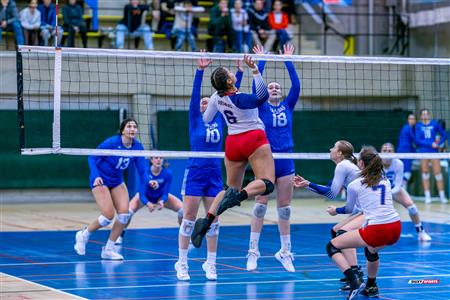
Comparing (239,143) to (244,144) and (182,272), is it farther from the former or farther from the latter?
(182,272)

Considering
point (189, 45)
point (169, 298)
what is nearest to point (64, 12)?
point (189, 45)

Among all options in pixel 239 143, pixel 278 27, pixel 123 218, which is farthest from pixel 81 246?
pixel 278 27

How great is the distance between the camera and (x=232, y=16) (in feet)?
83.5

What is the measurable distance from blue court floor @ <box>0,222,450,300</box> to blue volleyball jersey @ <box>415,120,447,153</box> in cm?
580

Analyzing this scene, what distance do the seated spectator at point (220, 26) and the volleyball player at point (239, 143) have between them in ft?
45.1

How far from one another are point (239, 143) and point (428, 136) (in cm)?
1344

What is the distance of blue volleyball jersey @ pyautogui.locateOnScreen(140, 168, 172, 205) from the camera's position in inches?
621

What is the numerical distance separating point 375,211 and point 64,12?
14923mm

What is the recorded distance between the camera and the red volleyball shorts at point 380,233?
10898 mm

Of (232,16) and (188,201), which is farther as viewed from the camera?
(232,16)

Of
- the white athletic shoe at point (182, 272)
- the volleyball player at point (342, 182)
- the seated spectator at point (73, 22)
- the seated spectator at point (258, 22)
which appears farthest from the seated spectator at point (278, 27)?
the volleyball player at point (342, 182)

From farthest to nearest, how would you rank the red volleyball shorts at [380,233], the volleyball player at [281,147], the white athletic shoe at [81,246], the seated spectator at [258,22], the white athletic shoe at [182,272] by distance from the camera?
the seated spectator at [258,22], the white athletic shoe at [81,246], the volleyball player at [281,147], the white athletic shoe at [182,272], the red volleyball shorts at [380,233]

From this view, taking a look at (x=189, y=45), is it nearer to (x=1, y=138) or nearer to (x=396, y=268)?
(x=1, y=138)

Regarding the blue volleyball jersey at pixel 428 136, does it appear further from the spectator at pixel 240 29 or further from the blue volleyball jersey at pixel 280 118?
the blue volleyball jersey at pixel 280 118
